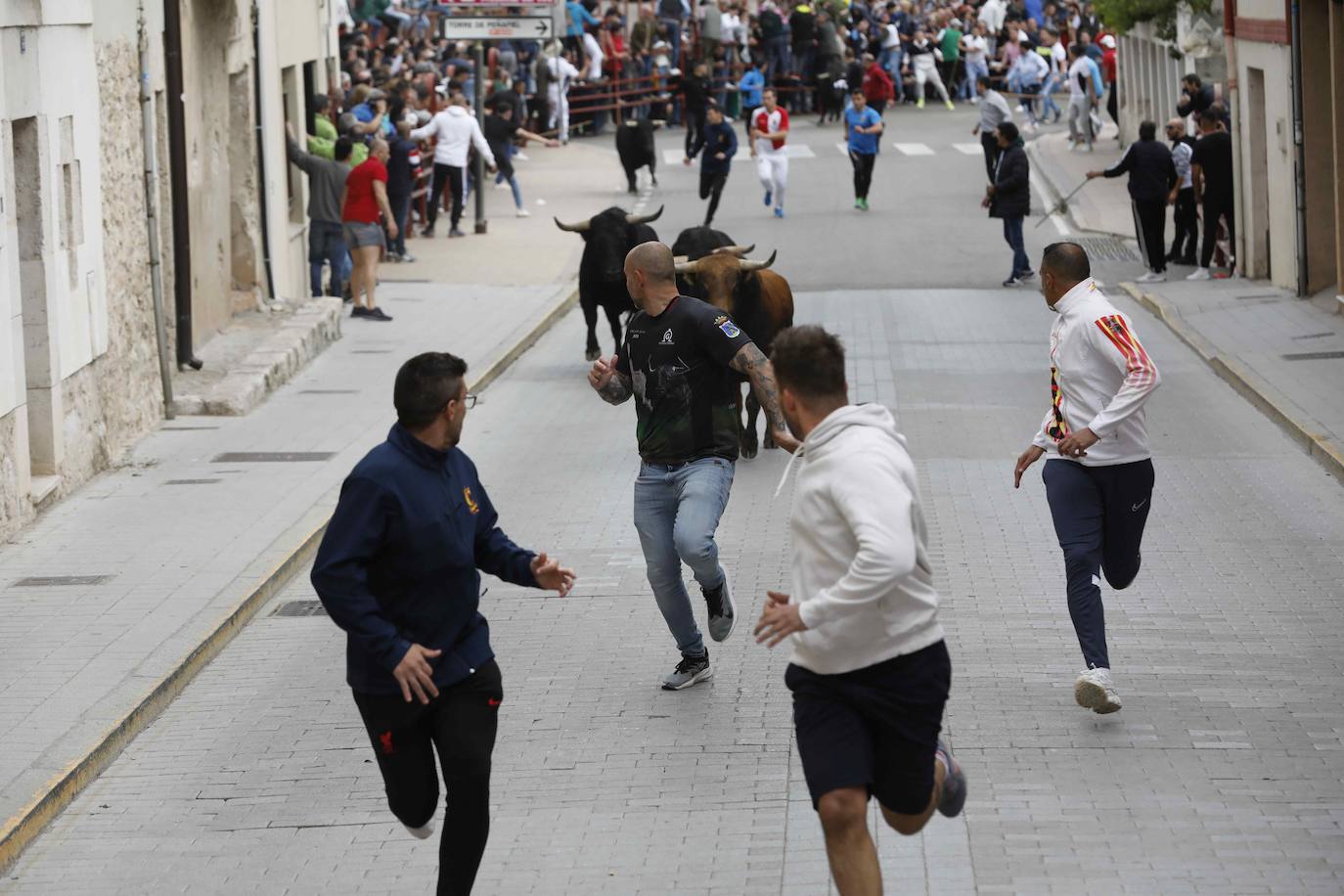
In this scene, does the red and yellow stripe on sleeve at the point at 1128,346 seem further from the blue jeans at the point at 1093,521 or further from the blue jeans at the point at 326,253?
the blue jeans at the point at 326,253

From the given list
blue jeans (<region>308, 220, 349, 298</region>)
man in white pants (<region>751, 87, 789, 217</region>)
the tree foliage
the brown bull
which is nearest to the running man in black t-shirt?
the brown bull

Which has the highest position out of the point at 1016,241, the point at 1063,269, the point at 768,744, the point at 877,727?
the point at 1016,241

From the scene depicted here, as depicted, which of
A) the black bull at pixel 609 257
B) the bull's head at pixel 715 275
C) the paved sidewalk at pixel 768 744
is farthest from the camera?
the black bull at pixel 609 257

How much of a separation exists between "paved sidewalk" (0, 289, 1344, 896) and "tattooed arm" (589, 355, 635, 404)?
51.0 inches

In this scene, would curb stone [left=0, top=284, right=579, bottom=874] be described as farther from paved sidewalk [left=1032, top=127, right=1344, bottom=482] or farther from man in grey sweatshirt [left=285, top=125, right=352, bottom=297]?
man in grey sweatshirt [left=285, top=125, right=352, bottom=297]

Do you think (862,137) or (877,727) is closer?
(877,727)

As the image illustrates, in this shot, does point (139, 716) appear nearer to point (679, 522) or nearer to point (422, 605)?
point (679, 522)

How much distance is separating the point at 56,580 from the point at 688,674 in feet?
13.6

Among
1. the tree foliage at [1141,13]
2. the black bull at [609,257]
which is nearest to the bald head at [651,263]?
the black bull at [609,257]

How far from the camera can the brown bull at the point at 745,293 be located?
46.4ft

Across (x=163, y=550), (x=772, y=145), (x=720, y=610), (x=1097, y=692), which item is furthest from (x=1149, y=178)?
(x=1097, y=692)

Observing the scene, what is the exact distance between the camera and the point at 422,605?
6.07 meters

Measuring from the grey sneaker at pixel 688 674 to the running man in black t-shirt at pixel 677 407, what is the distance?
0.15m

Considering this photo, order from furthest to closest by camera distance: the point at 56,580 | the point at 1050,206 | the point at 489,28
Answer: the point at 1050,206 < the point at 489,28 < the point at 56,580
